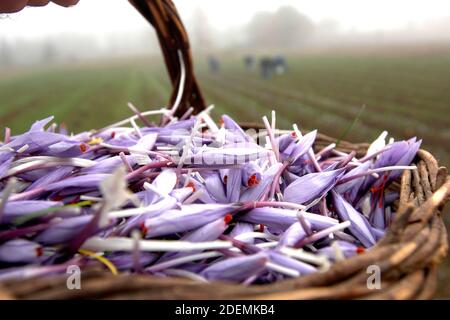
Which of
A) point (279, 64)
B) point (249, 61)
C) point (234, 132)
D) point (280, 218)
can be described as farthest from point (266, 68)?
point (280, 218)

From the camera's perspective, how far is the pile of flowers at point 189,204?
0.57 m

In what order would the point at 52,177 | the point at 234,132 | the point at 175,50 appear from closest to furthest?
the point at 52,177 < the point at 234,132 < the point at 175,50

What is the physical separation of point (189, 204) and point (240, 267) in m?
0.15

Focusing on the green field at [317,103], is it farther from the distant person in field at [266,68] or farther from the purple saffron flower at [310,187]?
the purple saffron flower at [310,187]

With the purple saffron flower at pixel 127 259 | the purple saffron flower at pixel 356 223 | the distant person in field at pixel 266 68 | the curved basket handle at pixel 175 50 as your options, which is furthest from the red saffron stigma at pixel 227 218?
the distant person in field at pixel 266 68

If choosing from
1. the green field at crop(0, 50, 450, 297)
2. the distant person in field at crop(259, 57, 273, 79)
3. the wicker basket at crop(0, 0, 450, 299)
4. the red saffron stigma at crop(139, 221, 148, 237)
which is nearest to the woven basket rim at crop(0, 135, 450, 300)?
the wicker basket at crop(0, 0, 450, 299)

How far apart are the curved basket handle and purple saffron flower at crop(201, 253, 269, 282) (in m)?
0.58

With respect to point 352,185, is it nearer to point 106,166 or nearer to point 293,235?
point 293,235

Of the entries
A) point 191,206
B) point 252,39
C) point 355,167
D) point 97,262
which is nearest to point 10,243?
point 97,262

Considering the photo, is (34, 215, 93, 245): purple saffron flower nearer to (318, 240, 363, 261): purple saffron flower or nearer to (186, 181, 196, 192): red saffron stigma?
(186, 181, 196, 192): red saffron stigma

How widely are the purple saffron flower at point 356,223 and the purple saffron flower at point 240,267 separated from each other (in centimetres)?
22

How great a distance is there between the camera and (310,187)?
0.78 m

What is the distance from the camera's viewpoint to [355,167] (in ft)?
2.87
